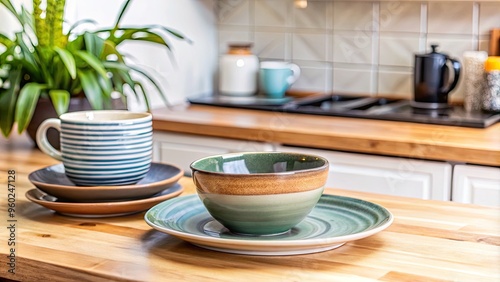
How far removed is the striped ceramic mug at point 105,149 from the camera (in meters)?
1.20

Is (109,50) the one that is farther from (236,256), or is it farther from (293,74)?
(293,74)

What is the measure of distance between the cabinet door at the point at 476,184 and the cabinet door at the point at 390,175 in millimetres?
29

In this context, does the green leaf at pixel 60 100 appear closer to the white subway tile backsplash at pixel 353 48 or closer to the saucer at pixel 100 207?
the saucer at pixel 100 207

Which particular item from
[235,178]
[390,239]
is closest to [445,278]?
[390,239]

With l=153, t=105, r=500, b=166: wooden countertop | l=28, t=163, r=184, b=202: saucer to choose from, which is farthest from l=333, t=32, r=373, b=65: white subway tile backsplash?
l=28, t=163, r=184, b=202: saucer

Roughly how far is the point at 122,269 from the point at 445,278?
375 millimetres

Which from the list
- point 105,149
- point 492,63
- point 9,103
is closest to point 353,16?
point 492,63

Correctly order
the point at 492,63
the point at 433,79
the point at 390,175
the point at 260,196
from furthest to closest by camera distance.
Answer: the point at 433,79 < the point at 492,63 < the point at 390,175 < the point at 260,196

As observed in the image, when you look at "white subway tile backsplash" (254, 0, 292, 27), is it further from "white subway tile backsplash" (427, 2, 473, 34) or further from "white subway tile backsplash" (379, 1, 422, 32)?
"white subway tile backsplash" (427, 2, 473, 34)

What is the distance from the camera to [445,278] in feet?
2.94

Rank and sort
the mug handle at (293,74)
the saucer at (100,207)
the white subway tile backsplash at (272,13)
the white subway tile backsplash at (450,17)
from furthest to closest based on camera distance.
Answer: the white subway tile backsplash at (272,13), the mug handle at (293,74), the white subway tile backsplash at (450,17), the saucer at (100,207)

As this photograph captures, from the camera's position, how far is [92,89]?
1737 mm

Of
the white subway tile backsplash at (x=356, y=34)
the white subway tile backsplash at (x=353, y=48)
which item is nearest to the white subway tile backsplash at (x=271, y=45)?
the white subway tile backsplash at (x=356, y=34)

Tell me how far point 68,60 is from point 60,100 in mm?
111
